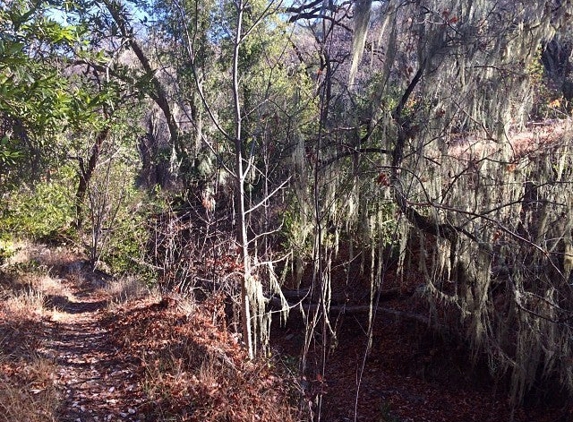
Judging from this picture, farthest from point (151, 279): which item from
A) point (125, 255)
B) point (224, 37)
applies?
point (224, 37)

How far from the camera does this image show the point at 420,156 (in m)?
5.46

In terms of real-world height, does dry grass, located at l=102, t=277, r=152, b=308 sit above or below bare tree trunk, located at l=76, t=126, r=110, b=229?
below

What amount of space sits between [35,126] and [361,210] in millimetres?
3356

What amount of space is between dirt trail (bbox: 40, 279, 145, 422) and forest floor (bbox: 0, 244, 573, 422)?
0.6 inches

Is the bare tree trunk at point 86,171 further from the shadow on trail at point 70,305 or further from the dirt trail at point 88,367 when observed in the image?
the dirt trail at point 88,367

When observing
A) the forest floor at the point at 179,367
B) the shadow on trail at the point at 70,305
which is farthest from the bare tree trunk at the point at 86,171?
the shadow on trail at the point at 70,305

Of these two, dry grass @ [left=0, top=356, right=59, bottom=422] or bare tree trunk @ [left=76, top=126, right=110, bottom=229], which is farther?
bare tree trunk @ [left=76, top=126, right=110, bottom=229]

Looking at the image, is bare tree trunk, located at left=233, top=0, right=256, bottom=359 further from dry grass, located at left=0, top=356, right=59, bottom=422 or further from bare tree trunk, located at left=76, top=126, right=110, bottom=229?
bare tree trunk, located at left=76, top=126, right=110, bottom=229

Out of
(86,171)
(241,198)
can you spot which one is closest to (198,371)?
(241,198)

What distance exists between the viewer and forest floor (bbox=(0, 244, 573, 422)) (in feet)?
14.2

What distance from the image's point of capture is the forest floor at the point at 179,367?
4.34m

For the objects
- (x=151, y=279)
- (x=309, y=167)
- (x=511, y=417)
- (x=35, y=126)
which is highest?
(x=35, y=126)

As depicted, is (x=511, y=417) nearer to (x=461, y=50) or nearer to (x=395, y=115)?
(x=395, y=115)

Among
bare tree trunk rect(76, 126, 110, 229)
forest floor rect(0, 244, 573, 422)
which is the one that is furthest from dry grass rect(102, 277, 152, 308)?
bare tree trunk rect(76, 126, 110, 229)
